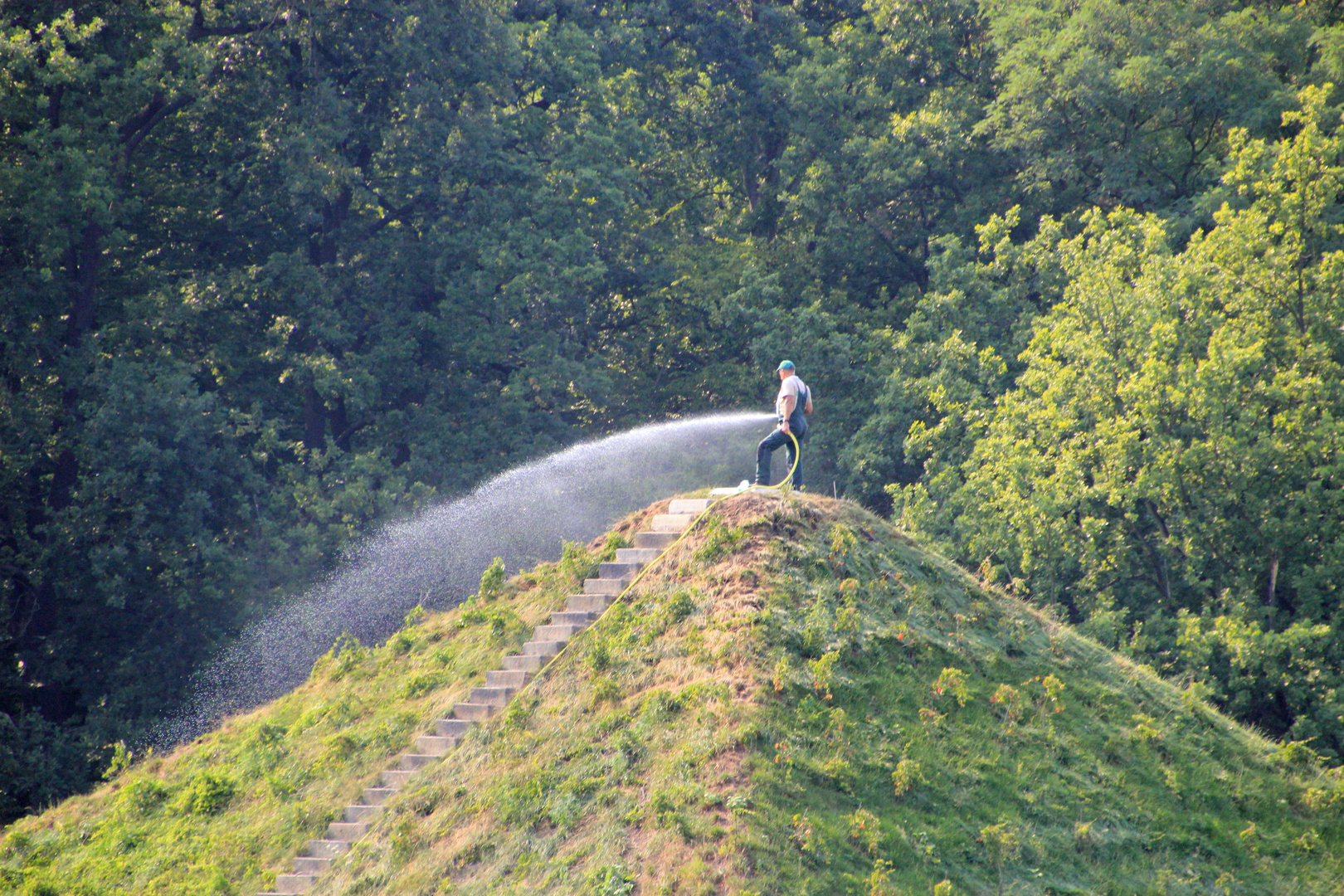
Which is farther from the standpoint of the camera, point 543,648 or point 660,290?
point 660,290

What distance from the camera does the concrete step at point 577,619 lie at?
18.1 m

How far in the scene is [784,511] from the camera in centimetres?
1820

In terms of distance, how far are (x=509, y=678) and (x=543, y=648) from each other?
68cm

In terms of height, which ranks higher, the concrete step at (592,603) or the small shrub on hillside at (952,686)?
the concrete step at (592,603)

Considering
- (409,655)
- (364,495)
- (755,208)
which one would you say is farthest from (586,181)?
(409,655)

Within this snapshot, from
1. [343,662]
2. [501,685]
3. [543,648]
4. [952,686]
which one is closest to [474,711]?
[501,685]

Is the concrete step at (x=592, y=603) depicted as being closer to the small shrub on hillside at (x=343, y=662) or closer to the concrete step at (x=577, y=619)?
the concrete step at (x=577, y=619)

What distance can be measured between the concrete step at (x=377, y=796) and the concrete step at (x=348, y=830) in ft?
1.14

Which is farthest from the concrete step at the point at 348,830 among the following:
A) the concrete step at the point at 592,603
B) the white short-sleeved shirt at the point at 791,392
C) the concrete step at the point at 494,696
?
the white short-sleeved shirt at the point at 791,392

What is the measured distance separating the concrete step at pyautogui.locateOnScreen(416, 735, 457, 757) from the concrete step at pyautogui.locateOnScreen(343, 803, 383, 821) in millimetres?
1060

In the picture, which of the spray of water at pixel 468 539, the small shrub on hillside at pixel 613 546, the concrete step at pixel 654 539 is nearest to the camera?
the concrete step at pixel 654 539

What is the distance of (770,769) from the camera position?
13.9 m

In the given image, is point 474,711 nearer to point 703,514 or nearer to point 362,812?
point 362,812

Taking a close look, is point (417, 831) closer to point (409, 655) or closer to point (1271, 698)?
point (409, 655)
